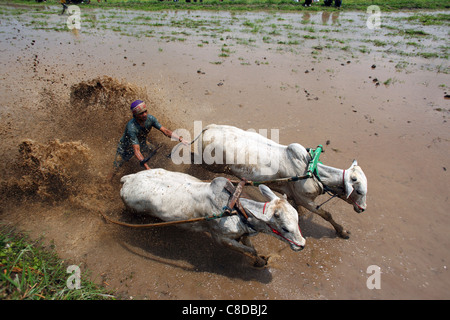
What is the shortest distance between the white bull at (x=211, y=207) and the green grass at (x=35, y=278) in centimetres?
126

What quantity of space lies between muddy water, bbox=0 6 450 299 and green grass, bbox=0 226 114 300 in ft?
1.29

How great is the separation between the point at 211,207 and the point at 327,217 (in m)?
2.17

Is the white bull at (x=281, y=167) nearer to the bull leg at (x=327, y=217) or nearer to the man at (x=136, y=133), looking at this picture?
the bull leg at (x=327, y=217)

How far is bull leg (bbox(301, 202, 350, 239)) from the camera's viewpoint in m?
4.31

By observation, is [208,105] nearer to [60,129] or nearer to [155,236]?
[60,129]

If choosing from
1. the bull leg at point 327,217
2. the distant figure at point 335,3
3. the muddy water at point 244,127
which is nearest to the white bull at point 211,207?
the muddy water at point 244,127

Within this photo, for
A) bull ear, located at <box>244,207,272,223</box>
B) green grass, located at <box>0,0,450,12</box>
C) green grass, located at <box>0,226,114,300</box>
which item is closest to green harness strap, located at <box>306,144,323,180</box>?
bull ear, located at <box>244,207,272,223</box>

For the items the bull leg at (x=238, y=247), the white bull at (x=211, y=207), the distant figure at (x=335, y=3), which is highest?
the distant figure at (x=335, y=3)

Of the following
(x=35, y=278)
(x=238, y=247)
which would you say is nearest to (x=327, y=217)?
(x=238, y=247)

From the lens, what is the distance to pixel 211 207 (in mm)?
3639

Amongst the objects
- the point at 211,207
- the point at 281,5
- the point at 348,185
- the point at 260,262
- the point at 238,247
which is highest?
the point at 281,5

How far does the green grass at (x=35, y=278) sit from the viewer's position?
2.75 metres

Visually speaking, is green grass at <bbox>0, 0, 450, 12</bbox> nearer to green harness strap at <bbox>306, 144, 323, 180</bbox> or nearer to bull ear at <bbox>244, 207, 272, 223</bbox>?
green harness strap at <bbox>306, 144, 323, 180</bbox>

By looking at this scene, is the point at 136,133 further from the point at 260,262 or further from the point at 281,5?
the point at 281,5
